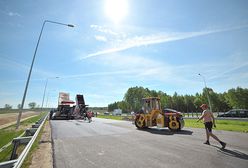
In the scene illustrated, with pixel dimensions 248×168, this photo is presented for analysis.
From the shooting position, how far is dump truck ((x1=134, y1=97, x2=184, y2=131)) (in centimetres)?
1443

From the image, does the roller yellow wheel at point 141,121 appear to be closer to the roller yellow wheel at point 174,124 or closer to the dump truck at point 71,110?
the roller yellow wheel at point 174,124

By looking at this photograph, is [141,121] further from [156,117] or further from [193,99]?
[193,99]

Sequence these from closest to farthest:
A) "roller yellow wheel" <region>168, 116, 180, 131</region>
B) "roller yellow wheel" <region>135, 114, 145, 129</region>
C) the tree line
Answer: "roller yellow wheel" <region>168, 116, 180, 131</region> < "roller yellow wheel" <region>135, 114, 145, 129</region> < the tree line

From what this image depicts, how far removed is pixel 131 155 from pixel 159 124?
27.8 ft

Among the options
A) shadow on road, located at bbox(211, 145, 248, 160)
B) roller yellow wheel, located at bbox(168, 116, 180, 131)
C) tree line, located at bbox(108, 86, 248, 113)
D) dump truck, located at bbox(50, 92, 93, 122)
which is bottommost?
shadow on road, located at bbox(211, 145, 248, 160)

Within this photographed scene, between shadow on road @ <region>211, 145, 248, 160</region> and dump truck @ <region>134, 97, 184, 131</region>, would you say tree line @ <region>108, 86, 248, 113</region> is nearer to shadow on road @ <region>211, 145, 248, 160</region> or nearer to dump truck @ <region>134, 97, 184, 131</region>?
dump truck @ <region>134, 97, 184, 131</region>

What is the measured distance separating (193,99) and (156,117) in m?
72.2

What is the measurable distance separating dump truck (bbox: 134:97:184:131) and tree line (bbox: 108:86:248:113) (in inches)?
1223

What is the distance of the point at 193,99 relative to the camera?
81.7m

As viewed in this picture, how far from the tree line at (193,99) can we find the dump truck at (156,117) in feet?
102

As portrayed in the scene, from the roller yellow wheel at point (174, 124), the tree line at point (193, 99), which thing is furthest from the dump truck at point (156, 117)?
the tree line at point (193, 99)

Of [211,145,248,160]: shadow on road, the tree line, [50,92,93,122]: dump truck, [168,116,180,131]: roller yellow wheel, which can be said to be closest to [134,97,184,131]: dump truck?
[168,116,180,131]: roller yellow wheel

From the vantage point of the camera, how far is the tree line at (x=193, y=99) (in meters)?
55.0

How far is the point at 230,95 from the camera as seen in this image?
56.8m
